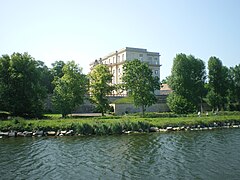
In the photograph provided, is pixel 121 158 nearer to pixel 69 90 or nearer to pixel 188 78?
pixel 69 90

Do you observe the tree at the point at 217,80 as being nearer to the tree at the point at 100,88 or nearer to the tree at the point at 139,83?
the tree at the point at 139,83

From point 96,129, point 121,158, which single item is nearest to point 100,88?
point 96,129

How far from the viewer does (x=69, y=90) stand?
4050 centimetres

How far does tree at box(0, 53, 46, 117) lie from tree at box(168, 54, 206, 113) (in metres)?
26.3

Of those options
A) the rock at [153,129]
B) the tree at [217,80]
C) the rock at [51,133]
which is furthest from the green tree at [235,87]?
the rock at [51,133]

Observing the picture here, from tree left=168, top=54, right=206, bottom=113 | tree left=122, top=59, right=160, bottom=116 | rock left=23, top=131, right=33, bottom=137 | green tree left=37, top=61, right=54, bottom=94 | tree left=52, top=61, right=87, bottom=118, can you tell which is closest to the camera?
rock left=23, top=131, right=33, bottom=137

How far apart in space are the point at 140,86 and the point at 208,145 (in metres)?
21.4

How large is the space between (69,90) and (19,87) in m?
7.12

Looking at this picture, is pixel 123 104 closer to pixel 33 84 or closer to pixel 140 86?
pixel 140 86

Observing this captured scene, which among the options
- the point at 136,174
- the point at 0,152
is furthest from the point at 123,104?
the point at 136,174

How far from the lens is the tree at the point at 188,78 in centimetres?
5291

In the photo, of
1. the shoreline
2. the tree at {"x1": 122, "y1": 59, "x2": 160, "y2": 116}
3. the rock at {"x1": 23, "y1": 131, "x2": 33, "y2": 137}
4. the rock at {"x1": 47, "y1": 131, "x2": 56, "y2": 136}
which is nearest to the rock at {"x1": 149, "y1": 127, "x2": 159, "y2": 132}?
the shoreline

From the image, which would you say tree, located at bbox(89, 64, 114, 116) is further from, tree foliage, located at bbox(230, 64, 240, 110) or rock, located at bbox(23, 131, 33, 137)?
tree foliage, located at bbox(230, 64, 240, 110)

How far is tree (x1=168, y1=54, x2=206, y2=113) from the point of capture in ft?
174
